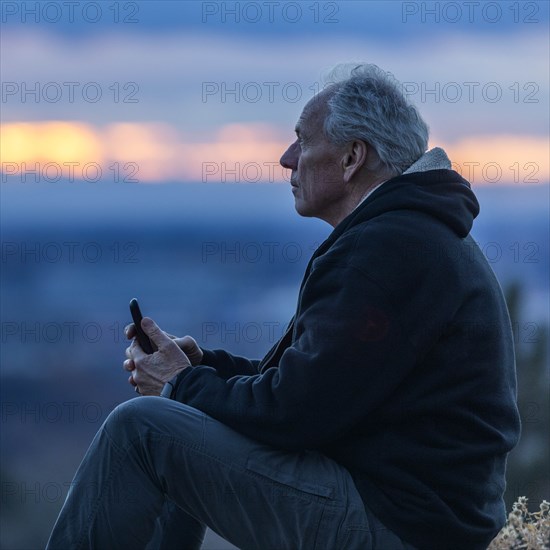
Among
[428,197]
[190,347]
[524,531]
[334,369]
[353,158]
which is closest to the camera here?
[334,369]

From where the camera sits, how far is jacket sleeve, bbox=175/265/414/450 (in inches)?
79.4

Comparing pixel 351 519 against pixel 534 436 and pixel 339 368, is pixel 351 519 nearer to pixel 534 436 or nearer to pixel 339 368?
pixel 339 368

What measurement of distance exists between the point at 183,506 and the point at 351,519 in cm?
36

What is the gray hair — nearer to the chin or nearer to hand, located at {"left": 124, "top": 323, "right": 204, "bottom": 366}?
the chin

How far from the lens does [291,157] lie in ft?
8.76

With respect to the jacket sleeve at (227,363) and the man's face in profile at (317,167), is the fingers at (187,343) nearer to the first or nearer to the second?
Result: the jacket sleeve at (227,363)

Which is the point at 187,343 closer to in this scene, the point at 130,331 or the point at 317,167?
the point at 130,331

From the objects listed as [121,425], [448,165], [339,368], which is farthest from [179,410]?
[448,165]

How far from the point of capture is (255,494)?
80.9 inches

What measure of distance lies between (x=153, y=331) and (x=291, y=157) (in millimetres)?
617

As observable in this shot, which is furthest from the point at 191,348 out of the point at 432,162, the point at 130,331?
the point at 432,162

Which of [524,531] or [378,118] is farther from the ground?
[378,118]

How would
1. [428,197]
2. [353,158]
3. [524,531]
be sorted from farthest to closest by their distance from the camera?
[524,531] → [353,158] → [428,197]

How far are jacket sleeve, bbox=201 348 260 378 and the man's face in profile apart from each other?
47 centimetres
